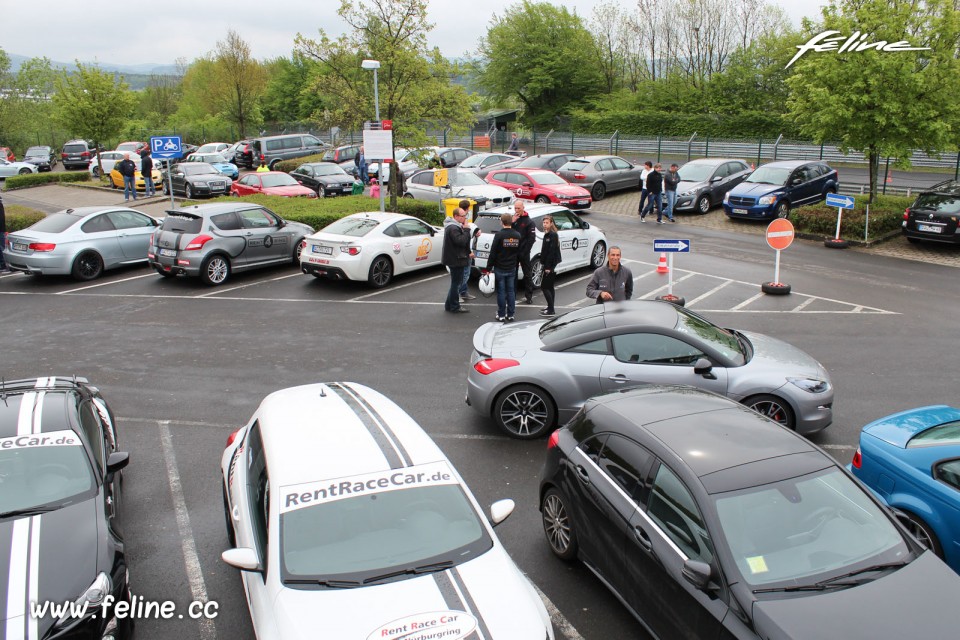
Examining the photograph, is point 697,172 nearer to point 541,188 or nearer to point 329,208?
point 541,188

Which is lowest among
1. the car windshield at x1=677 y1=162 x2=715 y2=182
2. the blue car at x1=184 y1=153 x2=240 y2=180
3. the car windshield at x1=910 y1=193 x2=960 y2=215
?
the car windshield at x1=910 y1=193 x2=960 y2=215

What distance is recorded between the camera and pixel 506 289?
12438 millimetres

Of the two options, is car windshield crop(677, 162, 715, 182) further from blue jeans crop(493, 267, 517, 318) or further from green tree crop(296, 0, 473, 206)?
blue jeans crop(493, 267, 517, 318)

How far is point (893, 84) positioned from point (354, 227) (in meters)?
14.6

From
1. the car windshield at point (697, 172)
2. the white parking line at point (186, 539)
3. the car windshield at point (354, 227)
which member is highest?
the car windshield at point (697, 172)

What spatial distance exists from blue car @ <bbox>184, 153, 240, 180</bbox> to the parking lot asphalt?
59.0 feet

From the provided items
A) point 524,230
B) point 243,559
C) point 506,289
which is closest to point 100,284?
point 506,289

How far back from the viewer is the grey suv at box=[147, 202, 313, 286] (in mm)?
15203

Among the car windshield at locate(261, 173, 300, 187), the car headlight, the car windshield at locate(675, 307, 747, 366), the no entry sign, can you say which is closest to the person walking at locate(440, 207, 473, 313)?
the car windshield at locate(675, 307, 747, 366)

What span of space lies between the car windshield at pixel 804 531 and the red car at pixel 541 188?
62.9 ft

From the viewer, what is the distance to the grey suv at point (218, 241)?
1520 cm

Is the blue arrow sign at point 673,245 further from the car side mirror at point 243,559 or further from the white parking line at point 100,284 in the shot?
the white parking line at point 100,284

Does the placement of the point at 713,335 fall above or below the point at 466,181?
below

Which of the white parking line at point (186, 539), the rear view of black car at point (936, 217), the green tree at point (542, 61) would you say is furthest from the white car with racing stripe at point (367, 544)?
the green tree at point (542, 61)
